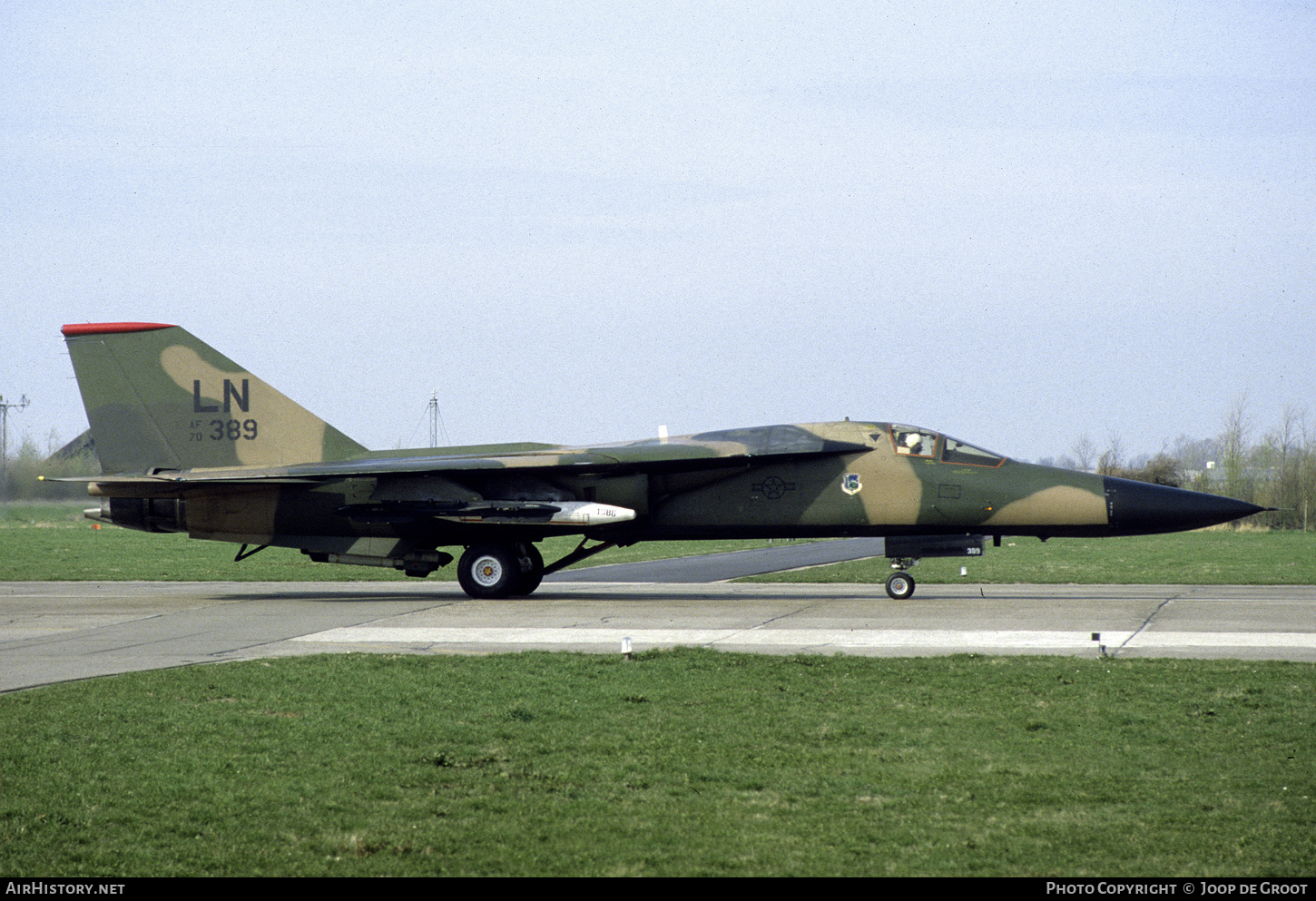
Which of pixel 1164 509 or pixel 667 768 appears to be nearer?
Result: pixel 667 768

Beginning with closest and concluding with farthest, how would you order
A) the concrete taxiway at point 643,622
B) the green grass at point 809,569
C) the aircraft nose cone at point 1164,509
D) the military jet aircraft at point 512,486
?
the concrete taxiway at point 643,622
the aircraft nose cone at point 1164,509
the military jet aircraft at point 512,486
the green grass at point 809,569

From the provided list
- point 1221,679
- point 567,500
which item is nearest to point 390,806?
point 1221,679

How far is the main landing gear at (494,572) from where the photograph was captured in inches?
768

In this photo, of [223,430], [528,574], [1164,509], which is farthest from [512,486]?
[1164,509]

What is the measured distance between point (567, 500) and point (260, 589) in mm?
7223

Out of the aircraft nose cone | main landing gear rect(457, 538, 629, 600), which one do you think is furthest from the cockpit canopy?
main landing gear rect(457, 538, 629, 600)

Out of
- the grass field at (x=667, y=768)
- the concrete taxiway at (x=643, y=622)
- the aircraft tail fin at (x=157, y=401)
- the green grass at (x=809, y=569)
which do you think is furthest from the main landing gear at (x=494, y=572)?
the grass field at (x=667, y=768)

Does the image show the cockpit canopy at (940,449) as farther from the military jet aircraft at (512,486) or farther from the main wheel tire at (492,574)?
the main wheel tire at (492,574)

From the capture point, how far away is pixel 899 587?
1859cm

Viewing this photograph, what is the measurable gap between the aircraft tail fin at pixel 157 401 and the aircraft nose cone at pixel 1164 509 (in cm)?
1450

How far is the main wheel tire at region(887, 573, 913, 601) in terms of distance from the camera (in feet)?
60.8

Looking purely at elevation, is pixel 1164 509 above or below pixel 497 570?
above

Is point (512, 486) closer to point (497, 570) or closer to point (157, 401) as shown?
point (497, 570)

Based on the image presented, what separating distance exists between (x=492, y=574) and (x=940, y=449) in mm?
7903
